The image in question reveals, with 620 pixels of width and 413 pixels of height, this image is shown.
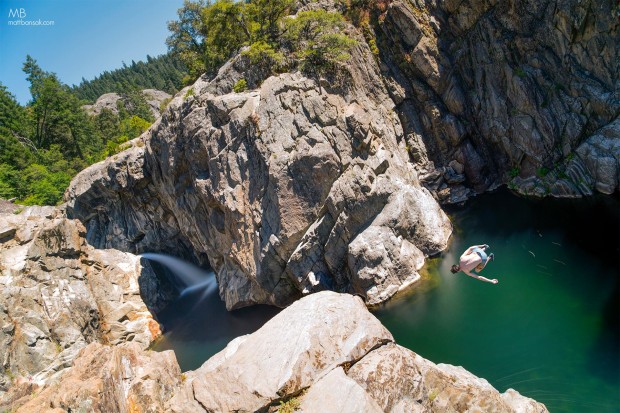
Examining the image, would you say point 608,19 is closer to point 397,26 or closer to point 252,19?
point 397,26

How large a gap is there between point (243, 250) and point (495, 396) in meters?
19.6

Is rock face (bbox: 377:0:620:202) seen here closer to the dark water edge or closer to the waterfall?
the dark water edge

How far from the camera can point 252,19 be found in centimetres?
3198

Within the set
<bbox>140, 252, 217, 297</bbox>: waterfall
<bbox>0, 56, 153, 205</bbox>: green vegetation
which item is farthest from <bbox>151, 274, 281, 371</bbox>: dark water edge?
<bbox>0, 56, 153, 205</bbox>: green vegetation

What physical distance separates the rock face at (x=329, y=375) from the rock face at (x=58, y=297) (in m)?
17.9

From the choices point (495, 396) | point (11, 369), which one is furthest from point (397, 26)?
point (11, 369)

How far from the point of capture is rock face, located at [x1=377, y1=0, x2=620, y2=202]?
2620 centimetres

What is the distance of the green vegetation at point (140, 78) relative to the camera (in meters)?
109

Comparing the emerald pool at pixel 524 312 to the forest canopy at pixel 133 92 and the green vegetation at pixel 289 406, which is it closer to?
the green vegetation at pixel 289 406

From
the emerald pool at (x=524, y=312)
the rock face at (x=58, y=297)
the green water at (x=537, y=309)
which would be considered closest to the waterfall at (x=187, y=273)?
the rock face at (x=58, y=297)

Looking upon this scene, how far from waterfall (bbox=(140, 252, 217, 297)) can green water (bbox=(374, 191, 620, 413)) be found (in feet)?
65.7

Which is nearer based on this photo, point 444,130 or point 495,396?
point 495,396

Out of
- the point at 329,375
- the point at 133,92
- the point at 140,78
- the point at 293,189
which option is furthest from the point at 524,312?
the point at 140,78

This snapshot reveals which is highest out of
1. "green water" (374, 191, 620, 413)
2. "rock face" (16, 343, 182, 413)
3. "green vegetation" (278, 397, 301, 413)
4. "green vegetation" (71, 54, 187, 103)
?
"green vegetation" (71, 54, 187, 103)
